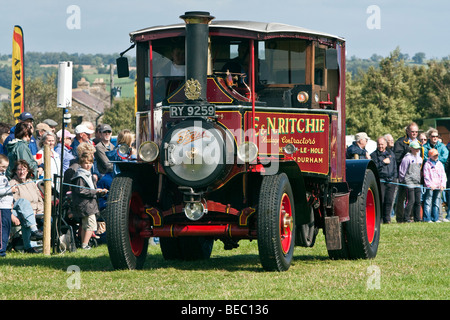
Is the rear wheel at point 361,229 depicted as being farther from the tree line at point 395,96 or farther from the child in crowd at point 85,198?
the tree line at point 395,96

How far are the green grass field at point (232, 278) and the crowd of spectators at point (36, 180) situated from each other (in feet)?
1.82

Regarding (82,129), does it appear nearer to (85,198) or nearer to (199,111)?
(85,198)

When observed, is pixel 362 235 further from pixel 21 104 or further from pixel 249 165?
pixel 21 104

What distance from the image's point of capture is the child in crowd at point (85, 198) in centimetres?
1255

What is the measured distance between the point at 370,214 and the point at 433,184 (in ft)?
23.4

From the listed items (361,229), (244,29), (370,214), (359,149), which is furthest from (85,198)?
(359,149)

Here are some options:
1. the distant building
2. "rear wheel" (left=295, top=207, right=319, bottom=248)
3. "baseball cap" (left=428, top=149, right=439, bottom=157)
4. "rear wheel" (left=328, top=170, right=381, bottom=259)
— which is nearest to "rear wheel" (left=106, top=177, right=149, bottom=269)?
"rear wheel" (left=295, top=207, right=319, bottom=248)

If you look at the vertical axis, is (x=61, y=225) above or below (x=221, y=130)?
below

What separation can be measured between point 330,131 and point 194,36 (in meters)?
2.06

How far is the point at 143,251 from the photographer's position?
9.59 meters

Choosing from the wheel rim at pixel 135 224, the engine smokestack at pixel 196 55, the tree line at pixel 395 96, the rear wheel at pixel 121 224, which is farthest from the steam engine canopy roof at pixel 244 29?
the tree line at pixel 395 96

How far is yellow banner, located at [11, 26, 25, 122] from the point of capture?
1802cm

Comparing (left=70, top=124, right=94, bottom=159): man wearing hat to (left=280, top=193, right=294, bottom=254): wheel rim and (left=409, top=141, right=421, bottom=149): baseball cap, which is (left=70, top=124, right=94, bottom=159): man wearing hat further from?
(left=409, top=141, right=421, bottom=149): baseball cap
